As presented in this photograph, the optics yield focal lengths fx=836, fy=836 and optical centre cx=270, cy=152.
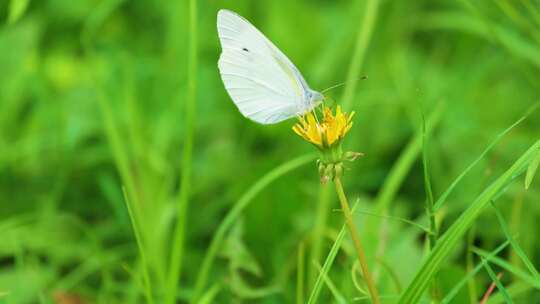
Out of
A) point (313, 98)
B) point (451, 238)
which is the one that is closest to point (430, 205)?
point (451, 238)

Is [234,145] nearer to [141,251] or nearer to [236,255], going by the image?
[236,255]

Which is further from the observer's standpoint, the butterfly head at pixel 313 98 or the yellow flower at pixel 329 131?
the butterfly head at pixel 313 98

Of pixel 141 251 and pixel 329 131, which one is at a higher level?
pixel 329 131

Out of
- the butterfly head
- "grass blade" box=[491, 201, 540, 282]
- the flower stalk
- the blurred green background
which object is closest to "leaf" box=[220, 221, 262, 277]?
the blurred green background

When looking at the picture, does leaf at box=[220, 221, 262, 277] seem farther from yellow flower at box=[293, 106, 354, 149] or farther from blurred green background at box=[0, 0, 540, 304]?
yellow flower at box=[293, 106, 354, 149]

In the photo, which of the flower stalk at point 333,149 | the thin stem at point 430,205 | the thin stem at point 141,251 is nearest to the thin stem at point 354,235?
the flower stalk at point 333,149

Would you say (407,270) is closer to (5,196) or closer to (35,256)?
(35,256)

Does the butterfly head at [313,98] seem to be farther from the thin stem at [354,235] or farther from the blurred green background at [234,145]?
the blurred green background at [234,145]
